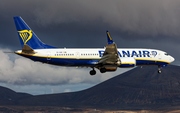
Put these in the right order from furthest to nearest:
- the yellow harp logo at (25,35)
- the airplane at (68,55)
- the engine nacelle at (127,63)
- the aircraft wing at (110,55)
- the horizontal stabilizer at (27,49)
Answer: the engine nacelle at (127,63) < the yellow harp logo at (25,35) < the airplane at (68,55) < the horizontal stabilizer at (27,49) < the aircraft wing at (110,55)

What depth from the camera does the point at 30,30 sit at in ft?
213

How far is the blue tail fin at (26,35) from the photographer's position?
63.3 metres

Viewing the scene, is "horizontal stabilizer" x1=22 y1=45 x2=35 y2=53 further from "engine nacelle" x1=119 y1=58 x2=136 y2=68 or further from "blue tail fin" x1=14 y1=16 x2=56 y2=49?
"engine nacelle" x1=119 y1=58 x2=136 y2=68

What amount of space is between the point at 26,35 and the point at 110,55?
70.0 ft

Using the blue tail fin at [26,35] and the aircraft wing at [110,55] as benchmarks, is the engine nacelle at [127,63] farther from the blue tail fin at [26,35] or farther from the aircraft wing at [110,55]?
the blue tail fin at [26,35]

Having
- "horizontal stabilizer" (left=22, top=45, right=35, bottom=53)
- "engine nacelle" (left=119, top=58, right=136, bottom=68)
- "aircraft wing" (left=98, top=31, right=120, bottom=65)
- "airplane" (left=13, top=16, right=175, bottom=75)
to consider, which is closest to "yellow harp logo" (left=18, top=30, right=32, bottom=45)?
"airplane" (left=13, top=16, right=175, bottom=75)

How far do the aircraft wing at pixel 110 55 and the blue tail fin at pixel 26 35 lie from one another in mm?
15666

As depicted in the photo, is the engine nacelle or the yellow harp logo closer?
the yellow harp logo

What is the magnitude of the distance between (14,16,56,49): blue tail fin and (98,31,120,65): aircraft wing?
15.7m

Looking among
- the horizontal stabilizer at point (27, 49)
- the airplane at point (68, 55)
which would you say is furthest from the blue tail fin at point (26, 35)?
the horizontal stabilizer at point (27, 49)

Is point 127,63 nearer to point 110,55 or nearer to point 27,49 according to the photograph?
point 110,55

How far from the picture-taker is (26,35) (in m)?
64.0


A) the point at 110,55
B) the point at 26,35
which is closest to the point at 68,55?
the point at 110,55

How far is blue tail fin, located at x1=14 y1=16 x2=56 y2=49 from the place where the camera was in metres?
63.3
